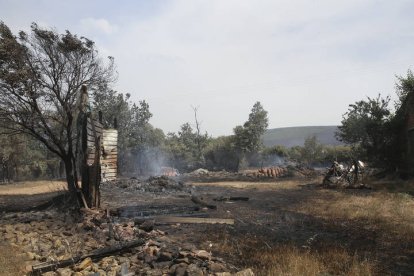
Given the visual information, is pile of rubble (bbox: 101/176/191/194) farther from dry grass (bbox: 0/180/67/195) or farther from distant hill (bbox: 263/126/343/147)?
distant hill (bbox: 263/126/343/147)

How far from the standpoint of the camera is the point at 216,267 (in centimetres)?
648

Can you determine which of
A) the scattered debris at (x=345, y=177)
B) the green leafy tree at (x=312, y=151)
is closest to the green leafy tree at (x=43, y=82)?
the scattered debris at (x=345, y=177)

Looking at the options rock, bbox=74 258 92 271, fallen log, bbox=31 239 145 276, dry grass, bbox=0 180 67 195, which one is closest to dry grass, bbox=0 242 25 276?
fallen log, bbox=31 239 145 276

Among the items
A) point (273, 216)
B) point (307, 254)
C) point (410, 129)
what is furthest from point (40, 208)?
point (410, 129)

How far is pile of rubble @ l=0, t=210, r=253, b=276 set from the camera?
666 centimetres

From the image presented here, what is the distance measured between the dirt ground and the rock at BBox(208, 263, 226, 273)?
0.42m

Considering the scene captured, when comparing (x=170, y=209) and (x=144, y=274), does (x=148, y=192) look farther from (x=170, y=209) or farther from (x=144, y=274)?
(x=144, y=274)

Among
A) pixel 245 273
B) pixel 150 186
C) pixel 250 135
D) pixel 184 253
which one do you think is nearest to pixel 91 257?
pixel 184 253

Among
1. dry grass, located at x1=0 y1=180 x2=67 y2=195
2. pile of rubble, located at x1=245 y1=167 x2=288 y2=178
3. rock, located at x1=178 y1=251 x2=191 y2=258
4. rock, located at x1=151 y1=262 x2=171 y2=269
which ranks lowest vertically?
rock, located at x1=151 y1=262 x2=171 y2=269

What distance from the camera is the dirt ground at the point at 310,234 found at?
6.60m

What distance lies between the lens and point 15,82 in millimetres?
12391

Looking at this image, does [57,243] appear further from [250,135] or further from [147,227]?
[250,135]

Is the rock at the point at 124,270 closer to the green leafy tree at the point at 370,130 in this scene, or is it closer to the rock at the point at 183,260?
the rock at the point at 183,260

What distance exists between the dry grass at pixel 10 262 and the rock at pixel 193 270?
2.85 metres
